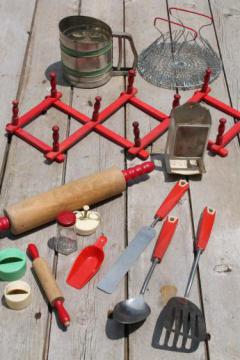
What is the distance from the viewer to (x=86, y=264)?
1365 mm

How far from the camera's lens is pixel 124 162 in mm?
1671

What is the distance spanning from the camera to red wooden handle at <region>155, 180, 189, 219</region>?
1.48 metres

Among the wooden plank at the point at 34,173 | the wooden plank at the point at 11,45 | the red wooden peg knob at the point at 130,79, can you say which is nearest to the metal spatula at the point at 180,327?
the wooden plank at the point at 34,173

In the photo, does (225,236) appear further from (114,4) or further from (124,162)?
(114,4)

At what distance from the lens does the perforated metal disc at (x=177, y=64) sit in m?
2.01

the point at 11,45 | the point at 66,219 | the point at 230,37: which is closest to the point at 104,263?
the point at 66,219

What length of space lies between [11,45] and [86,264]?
1146mm

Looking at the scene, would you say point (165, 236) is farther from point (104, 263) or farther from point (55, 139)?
point (55, 139)

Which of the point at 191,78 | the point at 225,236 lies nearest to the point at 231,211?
the point at 225,236

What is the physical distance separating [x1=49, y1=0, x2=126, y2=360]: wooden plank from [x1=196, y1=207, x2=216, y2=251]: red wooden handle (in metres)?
0.21

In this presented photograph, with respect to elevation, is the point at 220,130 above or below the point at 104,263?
above

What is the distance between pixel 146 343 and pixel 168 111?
927mm

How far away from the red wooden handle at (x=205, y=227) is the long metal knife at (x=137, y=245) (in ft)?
0.32

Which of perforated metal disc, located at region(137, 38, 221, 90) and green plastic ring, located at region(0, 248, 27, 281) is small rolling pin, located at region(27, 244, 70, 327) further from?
perforated metal disc, located at region(137, 38, 221, 90)
